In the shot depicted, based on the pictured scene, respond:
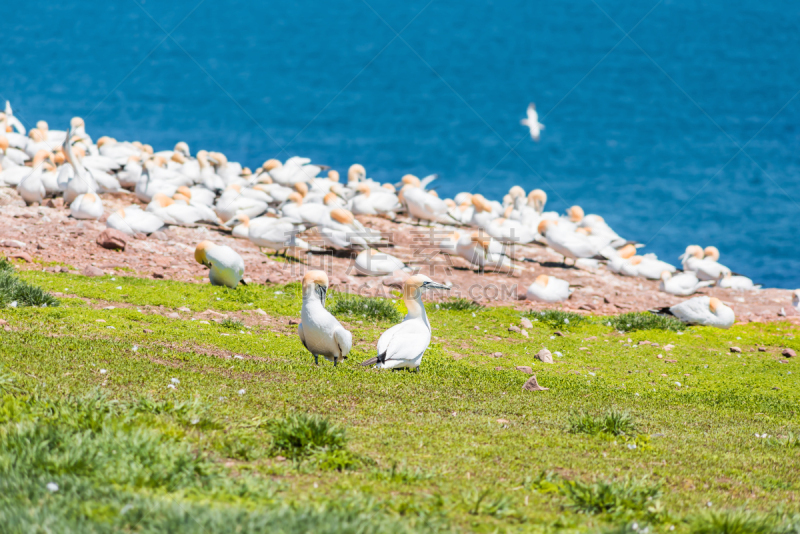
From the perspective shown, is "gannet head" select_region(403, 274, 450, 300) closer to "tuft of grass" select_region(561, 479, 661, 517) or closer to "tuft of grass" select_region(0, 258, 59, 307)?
"tuft of grass" select_region(561, 479, 661, 517)

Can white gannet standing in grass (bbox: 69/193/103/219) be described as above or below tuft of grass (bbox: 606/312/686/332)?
above

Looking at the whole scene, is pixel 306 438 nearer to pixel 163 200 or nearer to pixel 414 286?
pixel 414 286

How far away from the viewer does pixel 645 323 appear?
1320 cm

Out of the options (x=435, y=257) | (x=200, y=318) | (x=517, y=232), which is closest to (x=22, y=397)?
(x=200, y=318)

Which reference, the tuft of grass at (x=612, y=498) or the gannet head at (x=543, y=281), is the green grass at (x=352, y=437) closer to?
the tuft of grass at (x=612, y=498)

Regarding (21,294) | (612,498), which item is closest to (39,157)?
(21,294)

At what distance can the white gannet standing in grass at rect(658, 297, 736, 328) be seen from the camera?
13.7 meters

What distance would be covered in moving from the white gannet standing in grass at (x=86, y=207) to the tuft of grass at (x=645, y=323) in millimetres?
11030

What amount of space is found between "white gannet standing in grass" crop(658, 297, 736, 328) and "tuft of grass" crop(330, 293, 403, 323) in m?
5.42

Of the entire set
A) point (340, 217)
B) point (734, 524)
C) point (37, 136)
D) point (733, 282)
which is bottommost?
point (734, 524)

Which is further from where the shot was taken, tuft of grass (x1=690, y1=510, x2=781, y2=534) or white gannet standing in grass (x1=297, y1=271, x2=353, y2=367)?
white gannet standing in grass (x1=297, y1=271, x2=353, y2=367)

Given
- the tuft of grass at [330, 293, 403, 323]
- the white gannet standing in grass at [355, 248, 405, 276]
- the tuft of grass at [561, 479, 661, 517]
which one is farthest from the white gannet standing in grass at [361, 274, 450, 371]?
the white gannet standing in grass at [355, 248, 405, 276]

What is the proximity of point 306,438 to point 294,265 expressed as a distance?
11.0 m

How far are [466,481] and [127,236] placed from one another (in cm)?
1229
